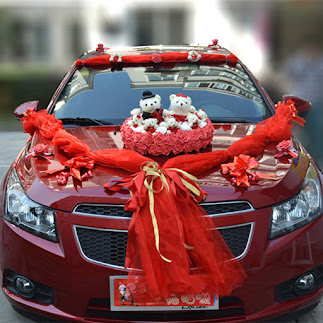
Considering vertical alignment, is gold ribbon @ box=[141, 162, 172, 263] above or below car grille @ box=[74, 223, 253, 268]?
above

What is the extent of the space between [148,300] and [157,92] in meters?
1.80

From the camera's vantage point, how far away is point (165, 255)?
2400 mm

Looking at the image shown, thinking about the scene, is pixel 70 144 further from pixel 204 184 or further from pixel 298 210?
pixel 298 210

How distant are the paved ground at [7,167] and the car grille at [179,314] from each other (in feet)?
1.96

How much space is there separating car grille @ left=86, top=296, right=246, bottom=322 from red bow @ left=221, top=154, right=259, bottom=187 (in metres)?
0.58

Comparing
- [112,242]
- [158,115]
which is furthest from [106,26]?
[112,242]

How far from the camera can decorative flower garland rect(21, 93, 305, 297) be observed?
7.79ft

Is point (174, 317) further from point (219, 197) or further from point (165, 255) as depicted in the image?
point (219, 197)

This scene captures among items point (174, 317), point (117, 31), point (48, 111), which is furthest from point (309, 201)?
point (117, 31)

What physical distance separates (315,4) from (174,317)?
36.0 ft

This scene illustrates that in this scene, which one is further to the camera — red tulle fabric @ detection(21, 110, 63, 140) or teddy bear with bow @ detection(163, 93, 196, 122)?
red tulle fabric @ detection(21, 110, 63, 140)

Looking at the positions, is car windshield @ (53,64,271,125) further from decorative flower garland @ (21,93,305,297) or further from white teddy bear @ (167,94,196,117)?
decorative flower garland @ (21,93,305,297)

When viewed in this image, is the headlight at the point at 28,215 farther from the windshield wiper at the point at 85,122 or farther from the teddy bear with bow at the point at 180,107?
the teddy bear with bow at the point at 180,107

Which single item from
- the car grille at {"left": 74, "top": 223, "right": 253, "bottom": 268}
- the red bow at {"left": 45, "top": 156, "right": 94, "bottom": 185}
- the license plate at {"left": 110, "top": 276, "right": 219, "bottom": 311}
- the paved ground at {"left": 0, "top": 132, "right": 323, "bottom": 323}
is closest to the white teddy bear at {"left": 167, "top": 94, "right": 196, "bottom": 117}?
the red bow at {"left": 45, "top": 156, "right": 94, "bottom": 185}
